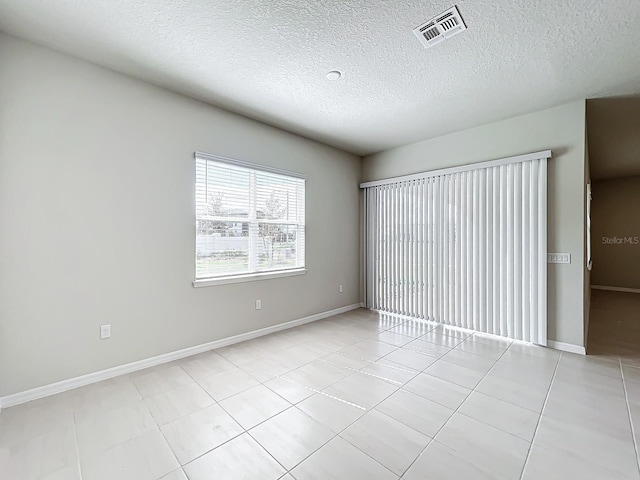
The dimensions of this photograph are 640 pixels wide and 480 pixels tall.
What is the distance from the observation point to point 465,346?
3.40m

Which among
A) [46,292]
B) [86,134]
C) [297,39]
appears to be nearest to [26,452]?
[46,292]

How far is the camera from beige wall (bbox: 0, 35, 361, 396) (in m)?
2.23

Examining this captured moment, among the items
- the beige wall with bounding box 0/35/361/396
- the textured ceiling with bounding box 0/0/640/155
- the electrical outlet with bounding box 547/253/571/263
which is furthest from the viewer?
the electrical outlet with bounding box 547/253/571/263

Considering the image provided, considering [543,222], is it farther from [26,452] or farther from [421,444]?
[26,452]

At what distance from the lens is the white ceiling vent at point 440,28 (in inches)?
77.0

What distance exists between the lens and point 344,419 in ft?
6.64

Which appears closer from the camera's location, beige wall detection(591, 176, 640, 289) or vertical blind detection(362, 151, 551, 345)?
vertical blind detection(362, 151, 551, 345)

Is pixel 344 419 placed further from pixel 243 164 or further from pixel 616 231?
pixel 616 231

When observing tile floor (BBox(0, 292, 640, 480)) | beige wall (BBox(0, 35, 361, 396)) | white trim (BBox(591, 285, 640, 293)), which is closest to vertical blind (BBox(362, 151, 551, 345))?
tile floor (BBox(0, 292, 640, 480))

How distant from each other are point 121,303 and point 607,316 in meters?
6.90

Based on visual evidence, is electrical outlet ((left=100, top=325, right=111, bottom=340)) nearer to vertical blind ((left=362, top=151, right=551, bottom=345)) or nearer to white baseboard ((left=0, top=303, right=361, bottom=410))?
white baseboard ((left=0, top=303, right=361, bottom=410))

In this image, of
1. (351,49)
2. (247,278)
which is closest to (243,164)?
(247,278)

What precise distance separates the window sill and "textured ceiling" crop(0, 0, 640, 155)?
2.04 meters

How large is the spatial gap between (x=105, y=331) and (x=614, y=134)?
6.81m
